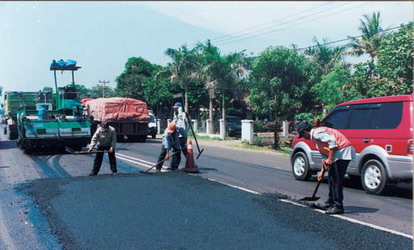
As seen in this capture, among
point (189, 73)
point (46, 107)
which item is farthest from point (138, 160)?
point (189, 73)

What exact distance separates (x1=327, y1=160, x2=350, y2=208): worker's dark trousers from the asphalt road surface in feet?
0.96

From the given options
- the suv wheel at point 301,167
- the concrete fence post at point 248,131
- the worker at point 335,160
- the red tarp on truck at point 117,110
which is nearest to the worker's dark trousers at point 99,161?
the suv wheel at point 301,167

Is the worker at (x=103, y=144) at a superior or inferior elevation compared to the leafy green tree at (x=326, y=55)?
inferior

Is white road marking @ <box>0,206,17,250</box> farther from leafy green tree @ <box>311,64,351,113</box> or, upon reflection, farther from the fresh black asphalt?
leafy green tree @ <box>311,64,351,113</box>

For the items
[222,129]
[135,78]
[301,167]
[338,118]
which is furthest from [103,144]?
[135,78]

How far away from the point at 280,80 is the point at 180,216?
14.9 metres

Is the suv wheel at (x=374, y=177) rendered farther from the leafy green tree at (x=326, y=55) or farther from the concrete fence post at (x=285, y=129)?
the leafy green tree at (x=326, y=55)

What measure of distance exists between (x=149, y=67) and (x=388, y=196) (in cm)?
3071

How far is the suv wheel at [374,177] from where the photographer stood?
8.44 metres

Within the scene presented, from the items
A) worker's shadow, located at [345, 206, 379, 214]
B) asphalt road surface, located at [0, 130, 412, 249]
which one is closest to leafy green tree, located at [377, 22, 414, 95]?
asphalt road surface, located at [0, 130, 412, 249]

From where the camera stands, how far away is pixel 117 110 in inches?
925

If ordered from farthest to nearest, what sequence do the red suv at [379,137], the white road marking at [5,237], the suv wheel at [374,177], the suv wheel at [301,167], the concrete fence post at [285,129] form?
the concrete fence post at [285,129]
the suv wheel at [301,167]
the suv wheel at [374,177]
the red suv at [379,137]
the white road marking at [5,237]

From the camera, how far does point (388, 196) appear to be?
8648mm

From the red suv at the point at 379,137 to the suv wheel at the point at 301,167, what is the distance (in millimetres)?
414
